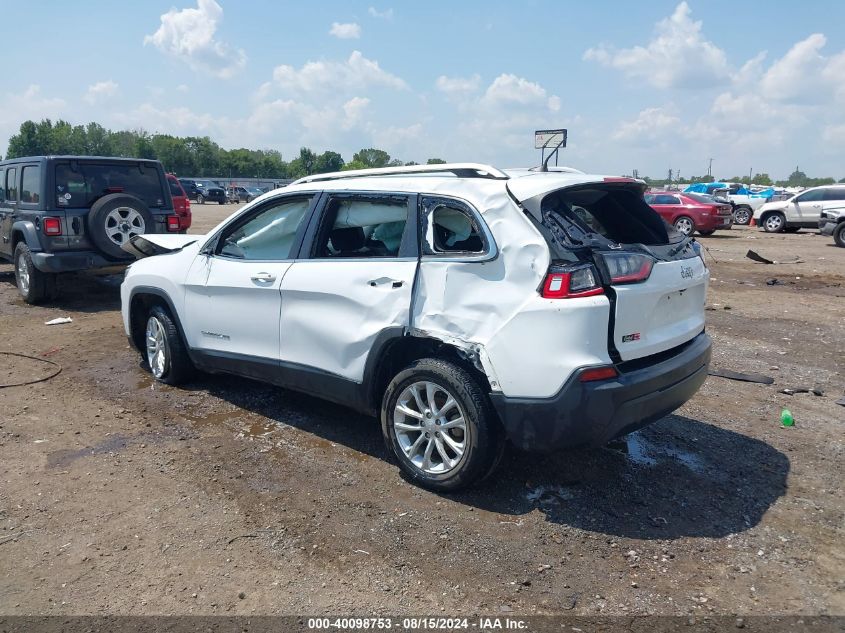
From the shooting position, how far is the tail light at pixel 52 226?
28.5ft

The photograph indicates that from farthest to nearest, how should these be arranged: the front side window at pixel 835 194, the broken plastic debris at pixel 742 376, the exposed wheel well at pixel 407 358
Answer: the front side window at pixel 835 194 < the broken plastic debris at pixel 742 376 < the exposed wheel well at pixel 407 358

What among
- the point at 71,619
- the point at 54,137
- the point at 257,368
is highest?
the point at 54,137

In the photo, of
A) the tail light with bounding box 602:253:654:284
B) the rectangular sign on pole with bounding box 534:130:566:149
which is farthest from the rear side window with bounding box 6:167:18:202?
the tail light with bounding box 602:253:654:284

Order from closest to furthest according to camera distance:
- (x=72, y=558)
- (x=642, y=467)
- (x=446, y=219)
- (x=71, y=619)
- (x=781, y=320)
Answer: (x=71, y=619) → (x=72, y=558) → (x=446, y=219) → (x=642, y=467) → (x=781, y=320)

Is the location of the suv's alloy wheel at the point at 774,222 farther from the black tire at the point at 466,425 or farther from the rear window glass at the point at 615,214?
the black tire at the point at 466,425

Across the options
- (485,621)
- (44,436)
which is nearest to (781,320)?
(485,621)

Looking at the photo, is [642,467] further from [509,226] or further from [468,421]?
[509,226]

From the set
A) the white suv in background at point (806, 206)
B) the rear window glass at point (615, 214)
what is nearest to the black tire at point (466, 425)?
the rear window glass at point (615, 214)

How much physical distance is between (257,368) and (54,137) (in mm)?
126426

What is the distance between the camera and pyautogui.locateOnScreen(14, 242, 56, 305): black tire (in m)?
9.19

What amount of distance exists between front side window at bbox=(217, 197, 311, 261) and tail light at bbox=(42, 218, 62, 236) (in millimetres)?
4749

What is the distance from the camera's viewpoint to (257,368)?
4.85 metres

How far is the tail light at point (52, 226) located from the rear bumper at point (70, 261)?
282 mm

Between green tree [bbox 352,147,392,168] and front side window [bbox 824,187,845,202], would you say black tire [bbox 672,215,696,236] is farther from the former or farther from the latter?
green tree [bbox 352,147,392,168]
